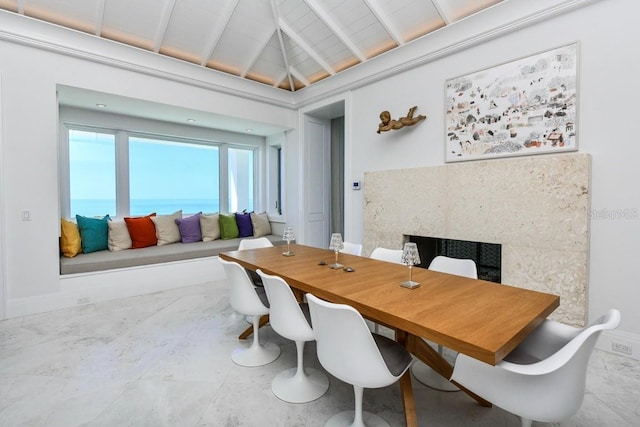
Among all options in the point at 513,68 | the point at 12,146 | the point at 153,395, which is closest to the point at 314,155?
the point at 513,68

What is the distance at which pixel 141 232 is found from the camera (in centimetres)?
430

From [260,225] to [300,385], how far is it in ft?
12.6

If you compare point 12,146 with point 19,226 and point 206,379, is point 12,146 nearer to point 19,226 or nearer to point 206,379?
point 19,226

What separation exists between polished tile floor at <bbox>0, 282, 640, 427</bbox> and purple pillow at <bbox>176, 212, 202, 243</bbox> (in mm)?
1937

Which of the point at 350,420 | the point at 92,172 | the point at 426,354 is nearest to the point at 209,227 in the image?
the point at 92,172

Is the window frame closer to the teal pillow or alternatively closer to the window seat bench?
the teal pillow

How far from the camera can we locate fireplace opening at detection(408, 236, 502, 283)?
10.7 feet

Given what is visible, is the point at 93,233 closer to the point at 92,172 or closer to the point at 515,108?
the point at 92,172

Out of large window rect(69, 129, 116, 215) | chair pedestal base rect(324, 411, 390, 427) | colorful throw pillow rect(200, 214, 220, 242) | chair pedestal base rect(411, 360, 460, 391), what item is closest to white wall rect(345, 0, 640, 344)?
chair pedestal base rect(411, 360, 460, 391)

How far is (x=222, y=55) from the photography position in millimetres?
4141

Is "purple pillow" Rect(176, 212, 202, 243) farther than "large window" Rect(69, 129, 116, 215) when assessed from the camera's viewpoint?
Yes

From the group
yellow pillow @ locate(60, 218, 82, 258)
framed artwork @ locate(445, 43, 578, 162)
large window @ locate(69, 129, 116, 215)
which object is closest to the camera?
framed artwork @ locate(445, 43, 578, 162)

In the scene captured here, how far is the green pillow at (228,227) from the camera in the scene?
202 inches

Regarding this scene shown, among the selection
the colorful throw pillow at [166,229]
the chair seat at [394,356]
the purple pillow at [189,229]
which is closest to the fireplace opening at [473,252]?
the chair seat at [394,356]
